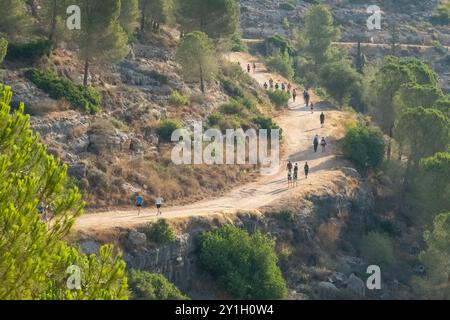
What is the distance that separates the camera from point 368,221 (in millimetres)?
52594

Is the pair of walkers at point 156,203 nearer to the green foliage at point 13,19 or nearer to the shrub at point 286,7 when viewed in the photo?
the green foliage at point 13,19

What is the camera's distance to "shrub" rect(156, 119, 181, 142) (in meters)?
51.6

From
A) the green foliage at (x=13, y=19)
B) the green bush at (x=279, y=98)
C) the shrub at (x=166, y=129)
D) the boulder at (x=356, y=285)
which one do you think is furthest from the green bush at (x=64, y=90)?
the green bush at (x=279, y=98)

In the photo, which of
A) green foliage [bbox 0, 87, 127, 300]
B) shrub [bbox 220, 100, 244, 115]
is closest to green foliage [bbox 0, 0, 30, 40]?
shrub [bbox 220, 100, 244, 115]

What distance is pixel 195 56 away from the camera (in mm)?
60281

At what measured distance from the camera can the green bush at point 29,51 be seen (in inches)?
2031

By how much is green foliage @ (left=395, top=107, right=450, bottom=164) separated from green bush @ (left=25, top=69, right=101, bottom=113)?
27641 mm

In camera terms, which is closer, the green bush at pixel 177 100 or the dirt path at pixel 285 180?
the dirt path at pixel 285 180

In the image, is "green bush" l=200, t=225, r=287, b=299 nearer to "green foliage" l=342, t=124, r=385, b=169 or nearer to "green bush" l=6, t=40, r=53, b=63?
"green foliage" l=342, t=124, r=385, b=169

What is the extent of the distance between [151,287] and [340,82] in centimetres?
5158

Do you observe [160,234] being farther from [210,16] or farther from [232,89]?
[210,16]

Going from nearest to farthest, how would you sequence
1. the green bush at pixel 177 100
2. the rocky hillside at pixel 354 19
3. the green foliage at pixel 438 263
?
the green foliage at pixel 438 263
the green bush at pixel 177 100
the rocky hillside at pixel 354 19

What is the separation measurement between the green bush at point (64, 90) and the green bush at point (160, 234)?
51.6 feet
